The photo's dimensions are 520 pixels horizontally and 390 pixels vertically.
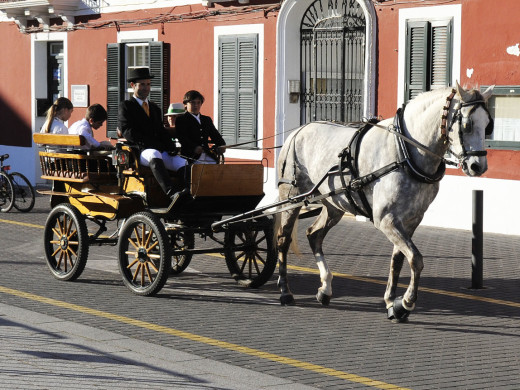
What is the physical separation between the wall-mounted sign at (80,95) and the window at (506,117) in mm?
9959

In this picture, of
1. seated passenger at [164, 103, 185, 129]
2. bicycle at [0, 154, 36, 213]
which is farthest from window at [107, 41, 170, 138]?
seated passenger at [164, 103, 185, 129]

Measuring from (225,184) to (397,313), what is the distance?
2.21m

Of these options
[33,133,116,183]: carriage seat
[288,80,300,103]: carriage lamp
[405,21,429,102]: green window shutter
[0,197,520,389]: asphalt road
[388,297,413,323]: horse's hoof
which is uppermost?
[405,21,429,102]: green window shutter

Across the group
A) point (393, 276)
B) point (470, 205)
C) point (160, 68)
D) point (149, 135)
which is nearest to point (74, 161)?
point (149, 135)

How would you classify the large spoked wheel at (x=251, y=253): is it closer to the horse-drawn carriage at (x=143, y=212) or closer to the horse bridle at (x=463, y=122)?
the horse-drawn carriage at (x=143, y=212)

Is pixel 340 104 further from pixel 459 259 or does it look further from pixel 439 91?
pixel 439 91

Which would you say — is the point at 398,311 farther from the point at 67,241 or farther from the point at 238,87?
the point at 238,87

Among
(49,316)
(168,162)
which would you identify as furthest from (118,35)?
(49,316)

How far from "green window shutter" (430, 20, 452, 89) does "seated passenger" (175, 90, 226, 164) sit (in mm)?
6073

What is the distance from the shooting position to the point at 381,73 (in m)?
17.2

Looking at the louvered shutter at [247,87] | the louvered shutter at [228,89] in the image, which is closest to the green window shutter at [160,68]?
the louvered shutter at [228,89]

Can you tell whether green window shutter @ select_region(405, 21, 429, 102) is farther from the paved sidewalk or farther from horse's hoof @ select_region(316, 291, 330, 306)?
the paved sidewalk

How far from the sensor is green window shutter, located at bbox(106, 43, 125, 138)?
21.7 meters

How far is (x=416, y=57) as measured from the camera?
54.5 ft
